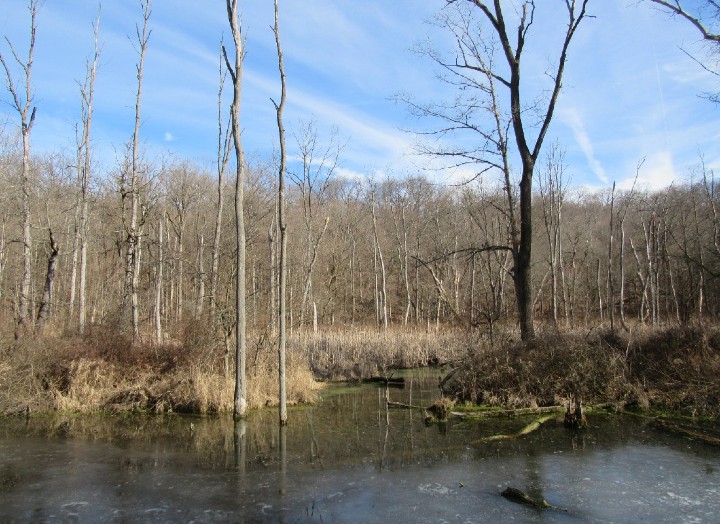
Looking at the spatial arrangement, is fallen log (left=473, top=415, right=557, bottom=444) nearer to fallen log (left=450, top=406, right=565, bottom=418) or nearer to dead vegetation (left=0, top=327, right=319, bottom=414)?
fallen log (left=450, top=406, right=565, bottom=418)

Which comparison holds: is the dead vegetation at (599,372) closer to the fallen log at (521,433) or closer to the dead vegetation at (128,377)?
the fallen log at (521,433)

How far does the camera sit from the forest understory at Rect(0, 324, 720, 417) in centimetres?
1298

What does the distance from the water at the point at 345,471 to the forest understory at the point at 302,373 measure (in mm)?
1205

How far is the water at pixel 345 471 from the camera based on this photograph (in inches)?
Answer: 259

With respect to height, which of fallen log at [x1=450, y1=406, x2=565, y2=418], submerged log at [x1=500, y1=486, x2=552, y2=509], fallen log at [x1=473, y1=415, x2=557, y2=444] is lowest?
submerged log at [x1=500, y1=486, x2=552, y2=509]

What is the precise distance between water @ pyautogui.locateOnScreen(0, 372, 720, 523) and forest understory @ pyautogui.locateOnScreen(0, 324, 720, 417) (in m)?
1.20

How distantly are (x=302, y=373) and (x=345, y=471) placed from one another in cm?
682

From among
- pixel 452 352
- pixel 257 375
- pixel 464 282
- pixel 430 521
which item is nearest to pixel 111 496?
pixel 430 521

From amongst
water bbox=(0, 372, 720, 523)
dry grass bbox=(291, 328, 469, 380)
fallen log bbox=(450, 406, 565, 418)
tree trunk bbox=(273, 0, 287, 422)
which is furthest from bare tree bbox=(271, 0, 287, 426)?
dry grass bbox=(291, 328, 469, 380)

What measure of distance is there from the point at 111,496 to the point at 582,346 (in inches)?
426

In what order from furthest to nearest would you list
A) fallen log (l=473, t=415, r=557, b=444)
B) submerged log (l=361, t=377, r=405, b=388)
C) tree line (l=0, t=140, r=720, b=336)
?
1. tree line (l=0, t=140, r=720, b=336)
2. submerged log (l=361, t=377, r=405, b=388)
3. fallen log (l=473, t=415, r=557, b=444)

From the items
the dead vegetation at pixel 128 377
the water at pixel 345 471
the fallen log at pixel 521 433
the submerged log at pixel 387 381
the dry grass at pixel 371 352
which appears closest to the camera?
the water at pixel 345 471

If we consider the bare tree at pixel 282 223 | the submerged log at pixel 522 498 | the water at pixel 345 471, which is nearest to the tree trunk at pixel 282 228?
the bare tree at pixel 282 223

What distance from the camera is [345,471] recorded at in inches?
329
